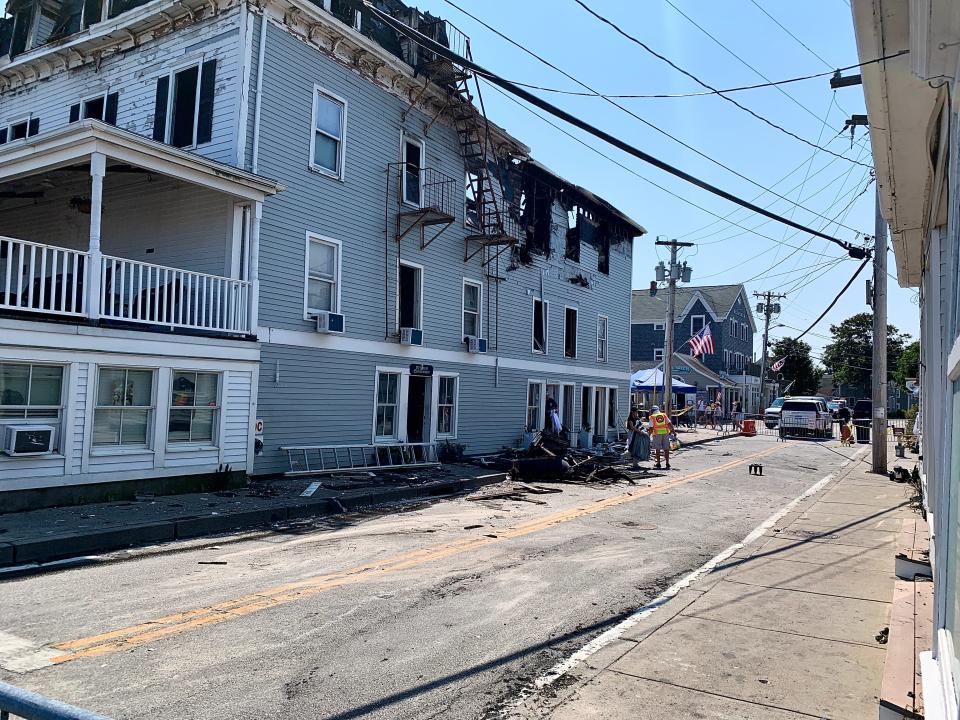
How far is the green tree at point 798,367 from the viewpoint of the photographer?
242 feet

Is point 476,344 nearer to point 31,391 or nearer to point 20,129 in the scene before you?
point 31,391

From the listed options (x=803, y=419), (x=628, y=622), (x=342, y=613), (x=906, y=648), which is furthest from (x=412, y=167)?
(x=803, y=419)

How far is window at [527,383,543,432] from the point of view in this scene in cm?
2467

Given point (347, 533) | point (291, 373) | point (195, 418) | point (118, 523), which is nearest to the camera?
point (118, 523)

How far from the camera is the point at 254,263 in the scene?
14.3 m

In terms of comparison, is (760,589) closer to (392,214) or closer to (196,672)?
(196,672)

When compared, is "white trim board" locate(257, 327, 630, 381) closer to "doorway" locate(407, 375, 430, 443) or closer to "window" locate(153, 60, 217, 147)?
"doorway" locate(407, 375, 430, 443)

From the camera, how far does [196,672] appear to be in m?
4.88

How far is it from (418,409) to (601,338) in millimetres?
11579

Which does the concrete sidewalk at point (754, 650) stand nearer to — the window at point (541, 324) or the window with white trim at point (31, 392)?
the window with white trim at point (31, 392)

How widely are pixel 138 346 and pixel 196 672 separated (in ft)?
27.4

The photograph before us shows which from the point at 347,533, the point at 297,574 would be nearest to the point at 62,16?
the point at 347,533

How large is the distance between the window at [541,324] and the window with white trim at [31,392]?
16398 millimetres

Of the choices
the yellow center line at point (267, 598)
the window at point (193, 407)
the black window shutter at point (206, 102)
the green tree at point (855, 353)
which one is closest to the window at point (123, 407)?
the window at point (193, 407)
